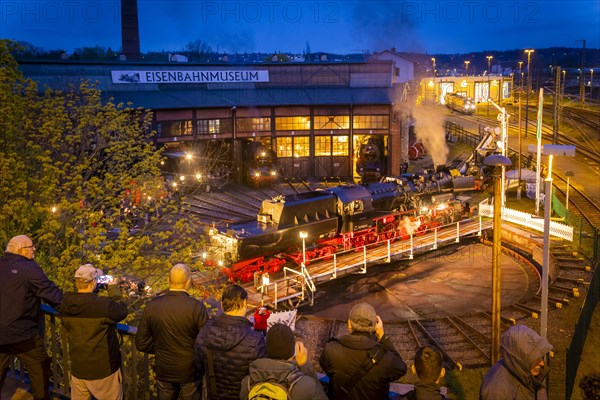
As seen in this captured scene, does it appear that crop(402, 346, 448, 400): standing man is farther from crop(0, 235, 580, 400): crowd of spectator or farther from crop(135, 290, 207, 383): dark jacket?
→ crop(135, 290, 207, 383): dark jacket

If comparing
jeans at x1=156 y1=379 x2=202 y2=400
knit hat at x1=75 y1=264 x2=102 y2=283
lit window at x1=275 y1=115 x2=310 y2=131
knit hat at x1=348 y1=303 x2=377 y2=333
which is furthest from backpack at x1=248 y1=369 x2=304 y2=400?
lit window at x1=275 y1=115 x2=310 y2=131

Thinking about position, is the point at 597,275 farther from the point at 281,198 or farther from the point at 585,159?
the point at 585,159

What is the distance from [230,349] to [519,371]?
258 centimetres

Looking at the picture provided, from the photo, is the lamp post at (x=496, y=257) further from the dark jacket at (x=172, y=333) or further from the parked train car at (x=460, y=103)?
the parked train car at (x=460, y=103)

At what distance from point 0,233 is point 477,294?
55.7ft

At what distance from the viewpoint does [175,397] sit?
20.1 feet

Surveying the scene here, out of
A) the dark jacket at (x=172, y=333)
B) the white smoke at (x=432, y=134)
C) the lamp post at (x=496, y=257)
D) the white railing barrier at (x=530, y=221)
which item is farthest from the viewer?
the white smoke at (x=432, y=134)

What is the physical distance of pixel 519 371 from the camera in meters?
4.89

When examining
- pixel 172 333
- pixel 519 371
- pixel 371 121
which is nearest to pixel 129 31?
pixel 371 121

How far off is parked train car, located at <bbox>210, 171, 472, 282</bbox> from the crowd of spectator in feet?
47.1

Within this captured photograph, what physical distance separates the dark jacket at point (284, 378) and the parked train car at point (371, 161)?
34.4m

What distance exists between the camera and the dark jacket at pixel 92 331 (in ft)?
19.6

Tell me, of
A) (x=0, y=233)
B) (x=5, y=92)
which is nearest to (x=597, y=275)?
(x=0, y=233)

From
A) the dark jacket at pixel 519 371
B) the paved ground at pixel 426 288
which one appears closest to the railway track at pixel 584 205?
the paved ground at pixel 426 288
